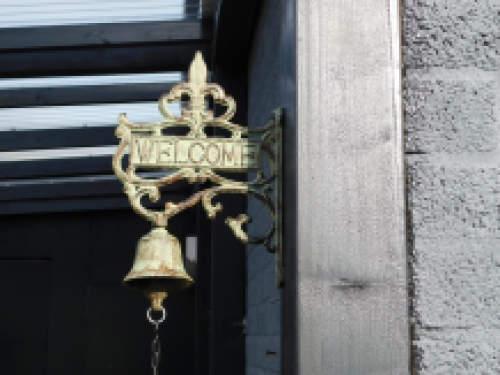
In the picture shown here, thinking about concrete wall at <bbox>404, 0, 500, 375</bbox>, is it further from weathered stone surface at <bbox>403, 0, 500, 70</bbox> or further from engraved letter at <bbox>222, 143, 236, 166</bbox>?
engraved letter at <bbox>222, 143, 236, 166</bbox>

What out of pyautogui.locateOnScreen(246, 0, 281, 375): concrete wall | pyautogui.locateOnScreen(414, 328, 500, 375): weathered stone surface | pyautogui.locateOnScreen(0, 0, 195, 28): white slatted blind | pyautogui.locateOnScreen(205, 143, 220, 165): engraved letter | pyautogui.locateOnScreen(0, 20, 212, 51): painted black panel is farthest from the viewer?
pyautogui.locateOnScreen(0, 20, 212, 51): painted black panel

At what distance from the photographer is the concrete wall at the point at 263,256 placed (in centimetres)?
264

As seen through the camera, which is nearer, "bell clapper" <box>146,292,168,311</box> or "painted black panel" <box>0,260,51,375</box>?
"bell clapper" <box>146,292,168,311</box>

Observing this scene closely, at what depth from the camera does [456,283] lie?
1.41 meters

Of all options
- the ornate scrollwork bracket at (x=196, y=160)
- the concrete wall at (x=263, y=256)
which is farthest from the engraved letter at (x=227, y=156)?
the concrete wall at (x=263, y=256)

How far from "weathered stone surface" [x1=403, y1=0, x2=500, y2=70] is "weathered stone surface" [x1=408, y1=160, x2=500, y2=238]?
21 cm

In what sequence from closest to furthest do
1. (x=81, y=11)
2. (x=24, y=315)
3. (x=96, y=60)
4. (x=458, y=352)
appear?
(x=458, y=352), (x=81, y=11), (x=96, y=60), (x=24, y=315)

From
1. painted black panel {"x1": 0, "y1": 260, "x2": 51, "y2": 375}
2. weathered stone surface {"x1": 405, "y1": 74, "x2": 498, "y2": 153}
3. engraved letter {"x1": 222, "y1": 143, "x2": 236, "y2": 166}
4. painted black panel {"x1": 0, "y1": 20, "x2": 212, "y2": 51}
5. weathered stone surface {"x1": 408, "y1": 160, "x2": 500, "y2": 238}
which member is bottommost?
painted black panel {"x1": 0, "y1": 260, "x2": 51, "y2": 375}

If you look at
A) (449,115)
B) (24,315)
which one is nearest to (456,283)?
(449,115)

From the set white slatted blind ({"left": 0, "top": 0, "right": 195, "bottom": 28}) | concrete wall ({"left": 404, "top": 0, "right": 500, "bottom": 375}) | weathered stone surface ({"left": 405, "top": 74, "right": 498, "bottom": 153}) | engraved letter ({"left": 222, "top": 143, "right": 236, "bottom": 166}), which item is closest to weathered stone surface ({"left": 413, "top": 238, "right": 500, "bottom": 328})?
concrete wall ({"left": 404, "top": 0, "right": 500, "bottom": 375})

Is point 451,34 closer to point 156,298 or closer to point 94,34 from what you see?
point 156,298

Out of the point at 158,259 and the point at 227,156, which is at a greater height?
the point at 227,156

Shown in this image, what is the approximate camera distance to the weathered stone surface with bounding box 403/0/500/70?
4.95 ft

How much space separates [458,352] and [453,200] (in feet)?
0.92
